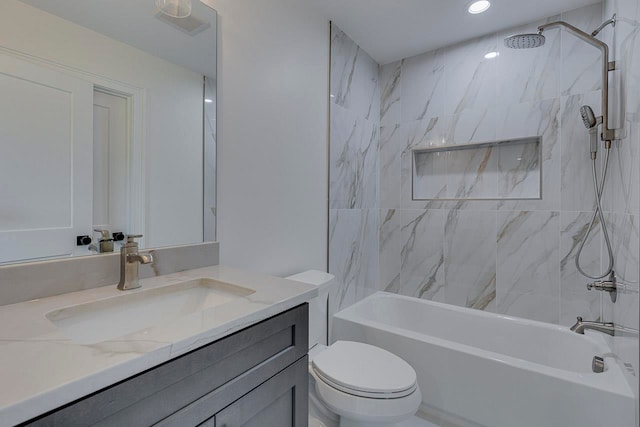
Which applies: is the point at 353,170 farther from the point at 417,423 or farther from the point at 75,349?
the point at 75,349

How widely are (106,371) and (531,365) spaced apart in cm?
179

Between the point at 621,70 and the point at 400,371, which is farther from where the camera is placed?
the point at 621,70

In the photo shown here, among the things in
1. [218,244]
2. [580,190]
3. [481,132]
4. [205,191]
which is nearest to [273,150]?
[205,191]

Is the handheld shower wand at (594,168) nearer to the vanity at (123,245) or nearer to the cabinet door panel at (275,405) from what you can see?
the cabinet door panel at (275,405)

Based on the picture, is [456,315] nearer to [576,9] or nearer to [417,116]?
[417,116]

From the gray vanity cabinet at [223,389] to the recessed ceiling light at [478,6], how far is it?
213 centimetres

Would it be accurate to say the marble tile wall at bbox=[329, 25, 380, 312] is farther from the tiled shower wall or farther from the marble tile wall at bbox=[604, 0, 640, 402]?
the marble tile wall at bbox=[604, 0, 640, 402]

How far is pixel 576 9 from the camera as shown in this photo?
1.99 m

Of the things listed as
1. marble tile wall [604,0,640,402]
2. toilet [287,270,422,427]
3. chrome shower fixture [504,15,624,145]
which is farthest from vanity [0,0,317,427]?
chrome shower fixture [504,15,624,145]

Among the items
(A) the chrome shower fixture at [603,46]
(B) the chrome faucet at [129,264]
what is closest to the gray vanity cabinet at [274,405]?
(B) the chrome faucet at [129,264]

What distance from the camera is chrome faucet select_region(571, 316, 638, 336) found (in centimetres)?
128

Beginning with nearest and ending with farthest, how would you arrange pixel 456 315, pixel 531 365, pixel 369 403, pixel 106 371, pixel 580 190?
pixel 106 371 → pixel 369 403 → pixel 531 365 → pixel 580 190 → pixel 456 315

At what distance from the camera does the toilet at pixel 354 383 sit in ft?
4.17

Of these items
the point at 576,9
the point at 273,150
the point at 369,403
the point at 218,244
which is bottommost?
the point at 369,403
